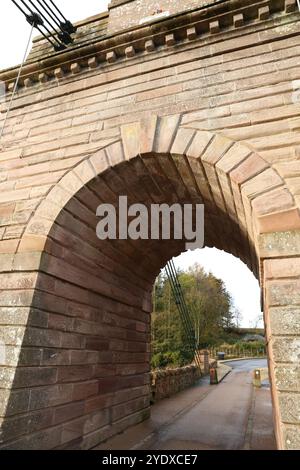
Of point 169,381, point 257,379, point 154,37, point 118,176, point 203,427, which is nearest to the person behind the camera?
point 118,176

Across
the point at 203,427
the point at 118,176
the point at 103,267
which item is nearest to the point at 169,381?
the point at 203,427

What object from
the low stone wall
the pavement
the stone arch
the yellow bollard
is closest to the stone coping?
the stone arch

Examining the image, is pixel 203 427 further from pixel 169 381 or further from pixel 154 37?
pixel 154 37

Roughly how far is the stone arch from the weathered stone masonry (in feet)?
0.05

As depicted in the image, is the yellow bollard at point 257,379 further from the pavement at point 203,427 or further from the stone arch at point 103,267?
the stone arch at point 103,267

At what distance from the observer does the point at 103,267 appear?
14.7 feet

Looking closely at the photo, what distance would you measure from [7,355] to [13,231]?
1394 mm

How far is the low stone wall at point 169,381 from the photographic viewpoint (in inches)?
355

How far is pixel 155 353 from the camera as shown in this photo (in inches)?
747

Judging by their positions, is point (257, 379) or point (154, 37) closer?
point (154, 37)

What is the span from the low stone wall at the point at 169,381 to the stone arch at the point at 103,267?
423cm

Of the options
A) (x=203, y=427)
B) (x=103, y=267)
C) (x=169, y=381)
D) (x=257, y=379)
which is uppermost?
(x=103, y=267)

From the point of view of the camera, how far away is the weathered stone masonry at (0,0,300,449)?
9.33 ft

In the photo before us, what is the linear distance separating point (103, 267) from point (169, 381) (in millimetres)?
7532
